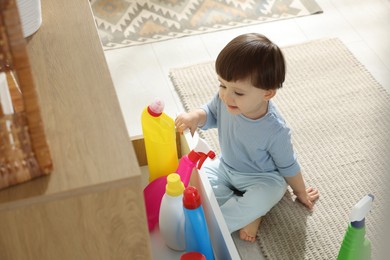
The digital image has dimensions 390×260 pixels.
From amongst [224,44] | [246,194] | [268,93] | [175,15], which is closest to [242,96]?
[268,93]

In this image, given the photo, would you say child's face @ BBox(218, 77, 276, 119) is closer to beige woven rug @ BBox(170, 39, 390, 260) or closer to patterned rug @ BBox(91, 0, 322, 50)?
beige woven rug @ BBox(170, 39, 390, 260)

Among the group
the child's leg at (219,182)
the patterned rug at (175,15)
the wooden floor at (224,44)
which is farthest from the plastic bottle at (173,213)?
the patterned rug at (175,15)

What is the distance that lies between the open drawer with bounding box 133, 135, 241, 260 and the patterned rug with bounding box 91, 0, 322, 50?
0.80 meters

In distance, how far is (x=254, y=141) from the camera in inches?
59.1

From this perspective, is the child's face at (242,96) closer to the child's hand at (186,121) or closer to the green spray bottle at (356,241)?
the child's hand at (186,121)

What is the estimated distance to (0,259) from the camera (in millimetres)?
969

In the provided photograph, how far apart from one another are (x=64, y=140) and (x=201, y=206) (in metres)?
0.43

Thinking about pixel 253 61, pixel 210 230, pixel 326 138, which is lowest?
pixel 326 138

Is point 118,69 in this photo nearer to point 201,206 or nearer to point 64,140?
point 201,206

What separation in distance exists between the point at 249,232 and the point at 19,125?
831 mm

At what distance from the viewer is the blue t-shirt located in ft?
4.88

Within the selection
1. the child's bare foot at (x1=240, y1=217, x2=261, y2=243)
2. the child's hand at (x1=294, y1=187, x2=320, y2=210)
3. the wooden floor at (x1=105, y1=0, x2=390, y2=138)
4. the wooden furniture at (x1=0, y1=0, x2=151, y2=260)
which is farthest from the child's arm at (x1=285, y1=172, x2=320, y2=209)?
the wooden furniture at (x1=0, y1=0, x2=151, y2=260)

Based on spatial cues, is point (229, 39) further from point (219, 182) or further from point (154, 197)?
point (154, 197)

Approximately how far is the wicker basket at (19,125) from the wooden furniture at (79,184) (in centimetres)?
3
